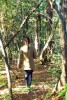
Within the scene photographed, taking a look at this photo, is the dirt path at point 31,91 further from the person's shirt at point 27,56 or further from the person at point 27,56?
the person's shirt at point 27,56

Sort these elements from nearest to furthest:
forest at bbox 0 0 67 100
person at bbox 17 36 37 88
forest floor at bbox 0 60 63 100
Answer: forest at bbox 0 0 67 100 → forest floor at bbox 0 60 63 100 → person at bbox 17 36 37 88

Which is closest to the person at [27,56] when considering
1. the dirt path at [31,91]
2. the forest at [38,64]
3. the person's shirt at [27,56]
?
the person's shirt at [27,56]

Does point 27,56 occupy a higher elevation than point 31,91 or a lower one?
higher

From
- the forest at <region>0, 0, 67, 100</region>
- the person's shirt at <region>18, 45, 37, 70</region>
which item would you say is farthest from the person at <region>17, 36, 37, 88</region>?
the forest at <region>0, 0, 67, 100</region>

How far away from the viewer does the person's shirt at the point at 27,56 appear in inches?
401

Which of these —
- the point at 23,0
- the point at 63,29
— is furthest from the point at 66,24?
the point at 23,0

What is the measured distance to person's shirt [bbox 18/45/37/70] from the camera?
1020cm

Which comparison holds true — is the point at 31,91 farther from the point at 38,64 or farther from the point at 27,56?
the point at 38,64

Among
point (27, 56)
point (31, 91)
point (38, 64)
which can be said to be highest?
point (27, 56)

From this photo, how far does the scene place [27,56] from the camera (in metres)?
10.3

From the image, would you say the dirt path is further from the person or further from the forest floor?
the person

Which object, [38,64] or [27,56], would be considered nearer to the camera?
[27,56]

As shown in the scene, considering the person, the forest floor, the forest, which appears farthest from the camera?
the person

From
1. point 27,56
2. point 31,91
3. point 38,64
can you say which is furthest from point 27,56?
point 38,64
